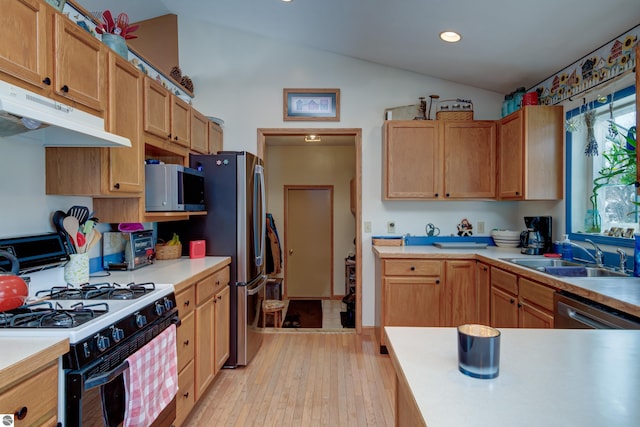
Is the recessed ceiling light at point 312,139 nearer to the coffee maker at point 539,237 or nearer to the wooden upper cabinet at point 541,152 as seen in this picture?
the wooden upper cabinet at point 541,152

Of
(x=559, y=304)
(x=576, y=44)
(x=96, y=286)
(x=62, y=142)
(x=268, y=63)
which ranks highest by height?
(x=268, y=63)

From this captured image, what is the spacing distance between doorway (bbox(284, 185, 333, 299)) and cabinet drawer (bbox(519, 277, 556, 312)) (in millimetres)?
3652

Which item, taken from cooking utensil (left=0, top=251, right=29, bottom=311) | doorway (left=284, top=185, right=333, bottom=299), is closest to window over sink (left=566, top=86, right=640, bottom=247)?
cooking utensil (left=0, top=251, right=29, bottom=311)

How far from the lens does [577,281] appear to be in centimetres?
195

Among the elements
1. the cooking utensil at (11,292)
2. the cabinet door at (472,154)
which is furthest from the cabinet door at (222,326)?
the cabinet door at (472,154)

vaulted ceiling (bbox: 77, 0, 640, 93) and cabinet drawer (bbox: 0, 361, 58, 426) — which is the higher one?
vaulted ceiling (bbox: 77, 0, 640, 93)

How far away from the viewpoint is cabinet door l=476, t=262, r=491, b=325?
2.96 meters

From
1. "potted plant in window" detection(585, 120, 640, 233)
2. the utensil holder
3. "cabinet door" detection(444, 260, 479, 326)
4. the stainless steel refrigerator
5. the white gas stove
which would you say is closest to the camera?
the white gas stove

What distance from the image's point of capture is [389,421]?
2197mm

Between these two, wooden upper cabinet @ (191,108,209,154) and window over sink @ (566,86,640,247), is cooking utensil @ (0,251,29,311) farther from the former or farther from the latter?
window over sink @ (566,86,640,247)

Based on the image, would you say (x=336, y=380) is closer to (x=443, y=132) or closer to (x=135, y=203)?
(x=135, y=203)

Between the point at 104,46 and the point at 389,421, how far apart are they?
2715 mm

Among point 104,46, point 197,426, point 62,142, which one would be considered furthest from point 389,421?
point 104,46

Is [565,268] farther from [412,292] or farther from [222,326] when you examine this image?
[222,326]
